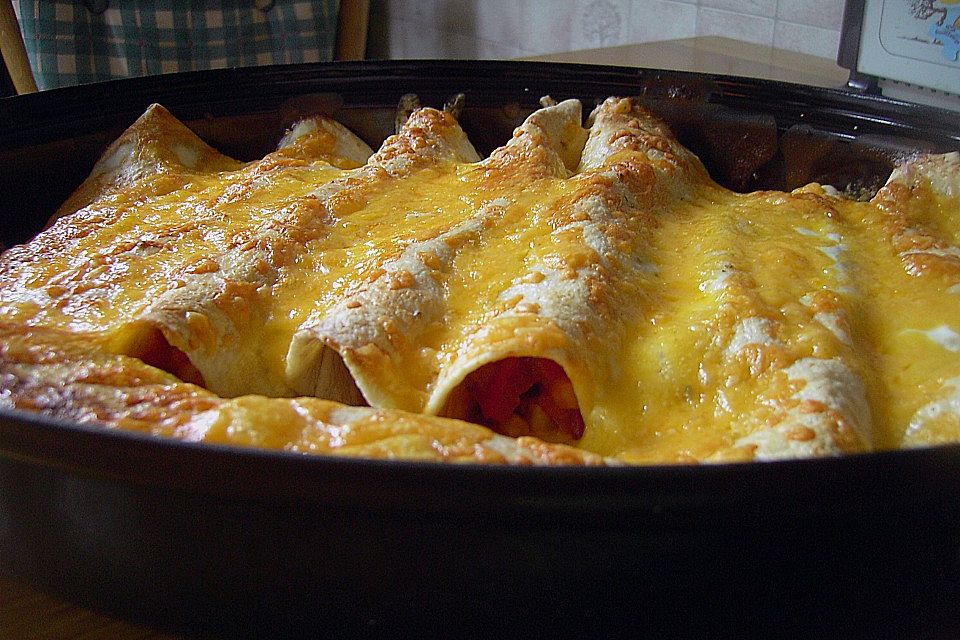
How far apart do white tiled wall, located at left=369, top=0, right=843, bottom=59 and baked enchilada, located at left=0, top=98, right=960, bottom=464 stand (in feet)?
3.96

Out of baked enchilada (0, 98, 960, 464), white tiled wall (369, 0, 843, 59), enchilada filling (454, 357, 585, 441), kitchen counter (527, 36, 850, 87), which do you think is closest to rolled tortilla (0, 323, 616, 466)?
baked enchilada (0, 98, 960, 464)

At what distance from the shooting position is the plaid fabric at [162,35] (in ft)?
10.0

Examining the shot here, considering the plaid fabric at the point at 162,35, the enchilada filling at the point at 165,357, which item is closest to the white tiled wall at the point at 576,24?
the plaid fabric at the point at 162,35

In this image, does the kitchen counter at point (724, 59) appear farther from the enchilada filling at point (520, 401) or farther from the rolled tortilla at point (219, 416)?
the rolled tortilla at point (219, 416)

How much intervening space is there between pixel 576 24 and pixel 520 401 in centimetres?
260

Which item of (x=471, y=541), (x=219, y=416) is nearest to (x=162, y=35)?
(x=219, y=416)

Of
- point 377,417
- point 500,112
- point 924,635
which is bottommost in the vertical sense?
point 924,635

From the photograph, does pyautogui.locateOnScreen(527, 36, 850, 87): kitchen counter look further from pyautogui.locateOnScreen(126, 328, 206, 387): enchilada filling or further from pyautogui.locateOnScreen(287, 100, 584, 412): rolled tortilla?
→ pyautogui.locateOnScreen(126, 328, 206, 387): enchilada filling

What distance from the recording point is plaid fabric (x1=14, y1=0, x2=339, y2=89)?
3055 millimetres

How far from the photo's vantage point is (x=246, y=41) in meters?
3.34

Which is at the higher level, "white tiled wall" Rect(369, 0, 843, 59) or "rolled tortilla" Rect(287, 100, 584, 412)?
"white tiled wall" Rect(369, 0, 843, 59)

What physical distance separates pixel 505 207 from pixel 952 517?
32.7 inches

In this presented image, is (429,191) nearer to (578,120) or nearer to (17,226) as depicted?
(578,120)

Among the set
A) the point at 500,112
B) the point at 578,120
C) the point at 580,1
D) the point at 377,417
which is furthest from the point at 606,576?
the point at 580,1
